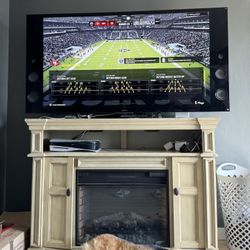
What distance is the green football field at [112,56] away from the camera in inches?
82.5

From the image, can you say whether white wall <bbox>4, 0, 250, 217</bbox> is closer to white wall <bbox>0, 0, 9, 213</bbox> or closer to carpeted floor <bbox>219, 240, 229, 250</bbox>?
white wall <bbox>0, 0, 9, 213</bbox>

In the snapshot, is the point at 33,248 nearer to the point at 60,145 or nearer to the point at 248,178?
the point at 60,145

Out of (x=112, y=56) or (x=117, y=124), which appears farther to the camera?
(x=112, y=56)

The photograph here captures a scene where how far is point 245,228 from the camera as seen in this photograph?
1.91m

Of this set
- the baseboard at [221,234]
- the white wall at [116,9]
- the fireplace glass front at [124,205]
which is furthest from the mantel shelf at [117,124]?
the baseboard at [221,234]

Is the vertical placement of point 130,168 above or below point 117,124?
below

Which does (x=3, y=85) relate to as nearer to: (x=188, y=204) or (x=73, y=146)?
(x=73, y=146)

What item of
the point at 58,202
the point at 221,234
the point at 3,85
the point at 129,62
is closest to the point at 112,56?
the point at 129,62

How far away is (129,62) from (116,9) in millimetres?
621

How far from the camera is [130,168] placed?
1.92 meters

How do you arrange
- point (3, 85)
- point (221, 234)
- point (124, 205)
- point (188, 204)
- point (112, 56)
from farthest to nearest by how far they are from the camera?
point (3, 85)
point (221, 234)
point (112, 56)
point (124, 205)
point (188, 204)

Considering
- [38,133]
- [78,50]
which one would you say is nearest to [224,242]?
[38,133]

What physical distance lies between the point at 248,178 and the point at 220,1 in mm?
1448

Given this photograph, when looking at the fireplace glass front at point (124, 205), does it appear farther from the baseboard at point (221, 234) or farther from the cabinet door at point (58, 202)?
the baseboard at point (221, 234)
